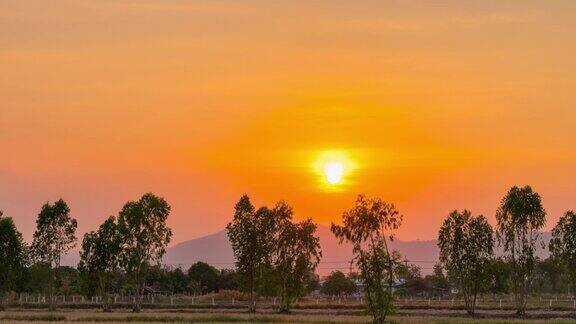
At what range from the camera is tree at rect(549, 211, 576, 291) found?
104875mm

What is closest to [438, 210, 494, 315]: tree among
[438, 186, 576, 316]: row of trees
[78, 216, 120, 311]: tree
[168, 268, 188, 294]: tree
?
[438, 186, 576, 316]: row of trees

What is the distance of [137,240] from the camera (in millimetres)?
121188

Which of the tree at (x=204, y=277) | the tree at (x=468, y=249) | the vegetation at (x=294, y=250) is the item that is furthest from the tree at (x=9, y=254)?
the tree at (x=204, y=277)

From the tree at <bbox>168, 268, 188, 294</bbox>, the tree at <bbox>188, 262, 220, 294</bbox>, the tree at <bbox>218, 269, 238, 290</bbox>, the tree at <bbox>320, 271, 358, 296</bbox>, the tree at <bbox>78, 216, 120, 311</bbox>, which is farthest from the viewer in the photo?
the tree at <bbox>320, 271, 358, 296</bbox>

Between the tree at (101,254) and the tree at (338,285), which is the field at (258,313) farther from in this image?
the tree at (338,285)

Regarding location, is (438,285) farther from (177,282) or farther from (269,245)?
(269,245)

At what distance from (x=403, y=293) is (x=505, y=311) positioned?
6899 cm

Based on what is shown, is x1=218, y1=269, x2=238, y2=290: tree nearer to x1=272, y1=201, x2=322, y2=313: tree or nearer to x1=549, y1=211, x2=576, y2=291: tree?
x1=272, y1=201, x2=322, y2=313: tree

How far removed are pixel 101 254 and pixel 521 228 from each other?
55324mm

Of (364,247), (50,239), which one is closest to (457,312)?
(364,247)

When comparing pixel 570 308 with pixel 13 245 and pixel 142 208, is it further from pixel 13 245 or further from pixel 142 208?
pixel 13 245

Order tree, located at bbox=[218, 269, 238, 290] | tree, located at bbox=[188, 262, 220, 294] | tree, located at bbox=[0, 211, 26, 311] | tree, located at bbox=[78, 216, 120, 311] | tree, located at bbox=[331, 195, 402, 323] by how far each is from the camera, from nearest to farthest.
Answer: tree, located at bbox=[331, 195, 402, 323] → tree, located at bbox=[0, 211, 26, 311] → tree, located at bbox=[78, 216, 120, 311] → tree, located at bbox=[188, 262, 220, 294] → tree, located at bbox=[218, 269, 238, 290]

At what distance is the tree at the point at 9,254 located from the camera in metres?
115

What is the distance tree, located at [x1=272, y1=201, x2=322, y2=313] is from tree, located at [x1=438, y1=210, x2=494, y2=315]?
64.5 ft
